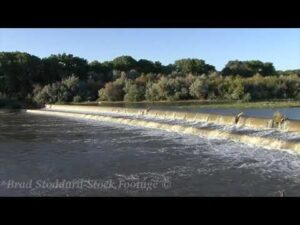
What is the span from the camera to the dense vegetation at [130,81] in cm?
3262

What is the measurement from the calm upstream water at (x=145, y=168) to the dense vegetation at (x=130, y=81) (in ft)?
69.4

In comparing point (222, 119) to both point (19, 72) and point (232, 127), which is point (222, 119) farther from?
point (19, 72)

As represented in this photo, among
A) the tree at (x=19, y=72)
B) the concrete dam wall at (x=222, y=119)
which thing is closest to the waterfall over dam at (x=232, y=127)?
the concrete dam wall at (x=222, y=119)

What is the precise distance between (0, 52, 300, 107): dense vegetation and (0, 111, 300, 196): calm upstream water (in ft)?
69.4

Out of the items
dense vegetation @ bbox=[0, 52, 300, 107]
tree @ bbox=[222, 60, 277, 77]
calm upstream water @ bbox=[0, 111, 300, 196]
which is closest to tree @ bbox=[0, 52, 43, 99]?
dense vegetation @ bbox=[0, 52, 300, 107]

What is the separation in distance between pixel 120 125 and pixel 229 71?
24344mm

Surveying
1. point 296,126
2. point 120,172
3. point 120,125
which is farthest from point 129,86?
point 120,172

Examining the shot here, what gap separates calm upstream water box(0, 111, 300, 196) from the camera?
6391mm

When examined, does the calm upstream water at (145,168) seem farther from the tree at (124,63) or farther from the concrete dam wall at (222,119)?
the tree at (124,63)
